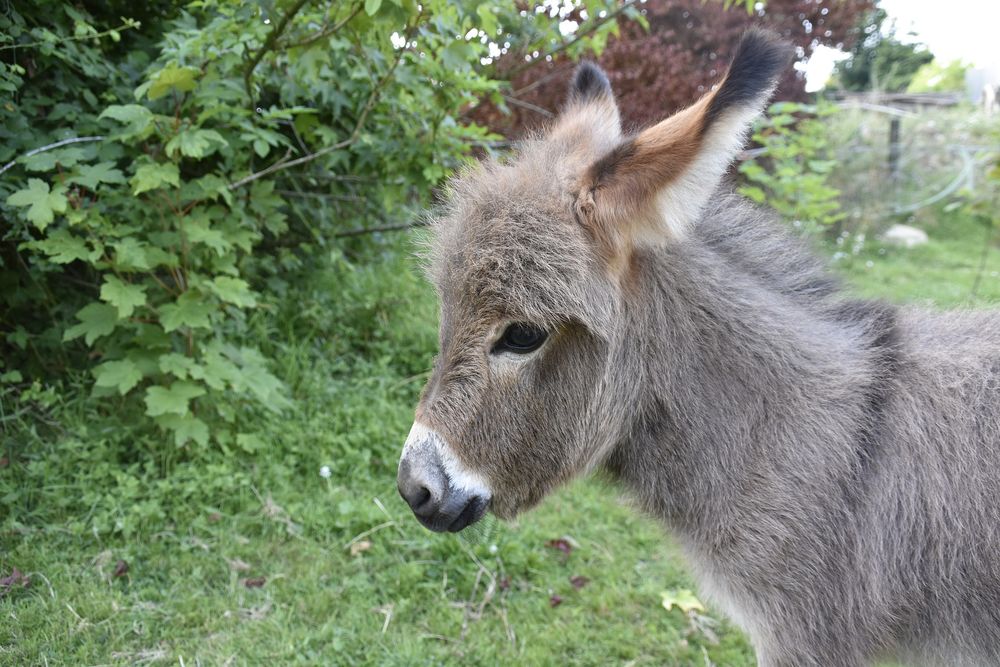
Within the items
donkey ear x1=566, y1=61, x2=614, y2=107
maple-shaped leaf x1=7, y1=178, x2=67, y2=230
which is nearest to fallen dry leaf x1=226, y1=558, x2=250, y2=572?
maple-shaped leaf x1=7, y1=178, x2=67, y2=230

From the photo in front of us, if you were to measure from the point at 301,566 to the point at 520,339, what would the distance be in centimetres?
217

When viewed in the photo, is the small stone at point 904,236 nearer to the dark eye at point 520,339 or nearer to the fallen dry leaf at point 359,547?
the fallen dry leaf at point 359,547

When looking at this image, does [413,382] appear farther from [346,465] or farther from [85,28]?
Answer: [85,28]

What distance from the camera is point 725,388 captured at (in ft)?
7.00

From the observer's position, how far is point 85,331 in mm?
3578

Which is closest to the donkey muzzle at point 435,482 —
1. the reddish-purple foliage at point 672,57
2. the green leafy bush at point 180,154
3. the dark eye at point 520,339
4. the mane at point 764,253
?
the dark eye at point 520,339

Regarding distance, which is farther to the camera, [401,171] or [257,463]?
[401,171]

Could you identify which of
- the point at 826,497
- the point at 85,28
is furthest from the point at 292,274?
the point at 826,497

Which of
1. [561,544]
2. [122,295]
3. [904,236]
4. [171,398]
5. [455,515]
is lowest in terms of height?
[904,236]

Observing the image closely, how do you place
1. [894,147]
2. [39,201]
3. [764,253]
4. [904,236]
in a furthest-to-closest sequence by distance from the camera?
[894,147]
[904,236]
[39,201]
[764,253]

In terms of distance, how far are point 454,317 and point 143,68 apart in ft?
→ 9.70

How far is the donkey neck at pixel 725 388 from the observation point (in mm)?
2057

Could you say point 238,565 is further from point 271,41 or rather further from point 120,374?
point 271,41

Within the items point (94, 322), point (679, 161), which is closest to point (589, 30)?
point (679, 161)
